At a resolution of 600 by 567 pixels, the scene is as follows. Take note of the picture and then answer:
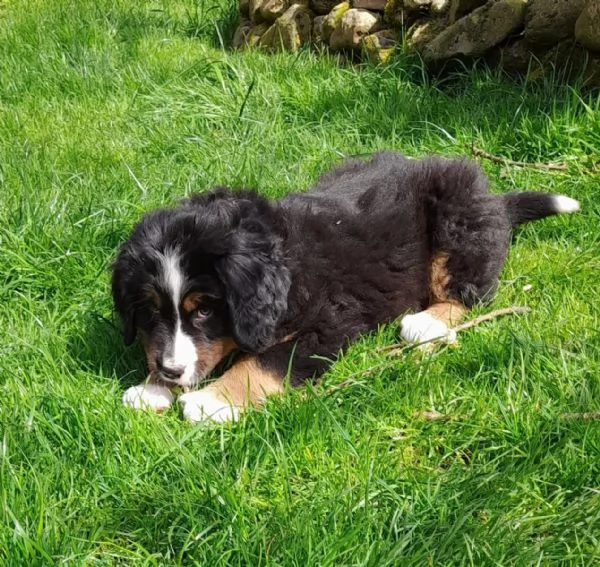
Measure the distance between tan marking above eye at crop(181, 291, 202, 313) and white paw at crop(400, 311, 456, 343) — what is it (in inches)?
Answer: 33.3

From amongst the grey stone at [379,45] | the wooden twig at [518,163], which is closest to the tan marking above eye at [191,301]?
the wooden twig at [518,163]

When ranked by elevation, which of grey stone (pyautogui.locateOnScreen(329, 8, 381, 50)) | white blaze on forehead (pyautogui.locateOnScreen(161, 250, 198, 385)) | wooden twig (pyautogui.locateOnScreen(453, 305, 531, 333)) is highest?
white blaze on forehead (pyautogui.locateOnScreen(161, 250, 198, 385))

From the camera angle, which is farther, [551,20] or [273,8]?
[273,8]

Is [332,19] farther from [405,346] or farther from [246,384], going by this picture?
[246,384]

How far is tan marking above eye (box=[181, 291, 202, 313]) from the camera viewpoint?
2766 mm

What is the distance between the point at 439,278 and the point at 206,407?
1.32 meters

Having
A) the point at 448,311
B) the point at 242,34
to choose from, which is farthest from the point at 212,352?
the point at 242,34

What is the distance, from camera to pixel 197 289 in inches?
109

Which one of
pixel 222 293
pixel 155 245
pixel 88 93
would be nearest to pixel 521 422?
pixel 222 293

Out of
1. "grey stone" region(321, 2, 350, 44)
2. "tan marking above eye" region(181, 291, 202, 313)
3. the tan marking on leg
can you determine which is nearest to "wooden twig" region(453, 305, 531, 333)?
the tan marking on leg

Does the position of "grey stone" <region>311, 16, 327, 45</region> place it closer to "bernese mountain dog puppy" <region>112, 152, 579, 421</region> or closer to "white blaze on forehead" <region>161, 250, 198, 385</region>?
"bernese mountain dog puppy" <region>112, 152, 579, 421</region>

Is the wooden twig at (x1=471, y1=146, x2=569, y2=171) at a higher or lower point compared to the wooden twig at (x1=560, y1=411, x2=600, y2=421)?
lower

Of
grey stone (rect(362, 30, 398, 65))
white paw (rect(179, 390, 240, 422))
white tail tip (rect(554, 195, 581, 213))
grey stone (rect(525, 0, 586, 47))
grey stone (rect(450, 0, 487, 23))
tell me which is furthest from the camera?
grey stone (rect(362, 30, 398, 65))

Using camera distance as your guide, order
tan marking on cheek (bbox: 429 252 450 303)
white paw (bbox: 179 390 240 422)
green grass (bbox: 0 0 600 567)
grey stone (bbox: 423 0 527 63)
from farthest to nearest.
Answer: grey stone (bbox: 423 0 527 63) → tan marking on cheek (bbox: 429 252 450 303) → white paw (bbox: 179 390 240 422) → green grass (bbox: 0 0 600 567)
